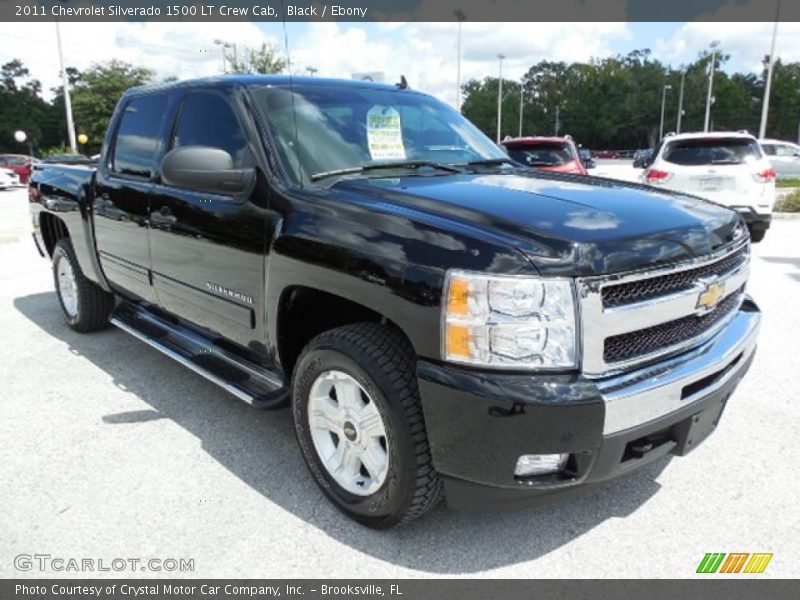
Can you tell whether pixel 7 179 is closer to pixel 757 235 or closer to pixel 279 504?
pixel 757 235

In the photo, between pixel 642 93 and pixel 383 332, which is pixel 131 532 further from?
pixel 642 93

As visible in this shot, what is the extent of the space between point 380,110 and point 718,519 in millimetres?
2608

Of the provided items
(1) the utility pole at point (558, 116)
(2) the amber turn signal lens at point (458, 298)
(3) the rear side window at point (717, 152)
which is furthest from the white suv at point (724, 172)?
(1) the utility pole at point (558, 116)

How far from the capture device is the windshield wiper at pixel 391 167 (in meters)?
3.07

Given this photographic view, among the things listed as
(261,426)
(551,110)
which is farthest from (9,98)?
(261,426)

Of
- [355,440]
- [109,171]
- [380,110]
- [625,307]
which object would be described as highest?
[380,110]

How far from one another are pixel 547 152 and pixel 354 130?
8.33m

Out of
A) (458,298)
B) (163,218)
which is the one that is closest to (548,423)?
(458,298)

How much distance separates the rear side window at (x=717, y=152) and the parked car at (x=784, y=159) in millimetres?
18512

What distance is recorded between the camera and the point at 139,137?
14.2ft

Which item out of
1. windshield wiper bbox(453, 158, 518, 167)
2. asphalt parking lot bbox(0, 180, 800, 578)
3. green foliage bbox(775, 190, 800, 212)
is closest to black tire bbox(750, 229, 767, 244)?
green foliage bbox(775, 190, 800, 212)

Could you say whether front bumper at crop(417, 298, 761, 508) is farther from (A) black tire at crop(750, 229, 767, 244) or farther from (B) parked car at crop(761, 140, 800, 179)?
(B) parked car at crop(761, 140, 800, 179)

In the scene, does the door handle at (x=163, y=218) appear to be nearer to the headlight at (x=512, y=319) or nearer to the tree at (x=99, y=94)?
the headlight at (x=512, y=319)
